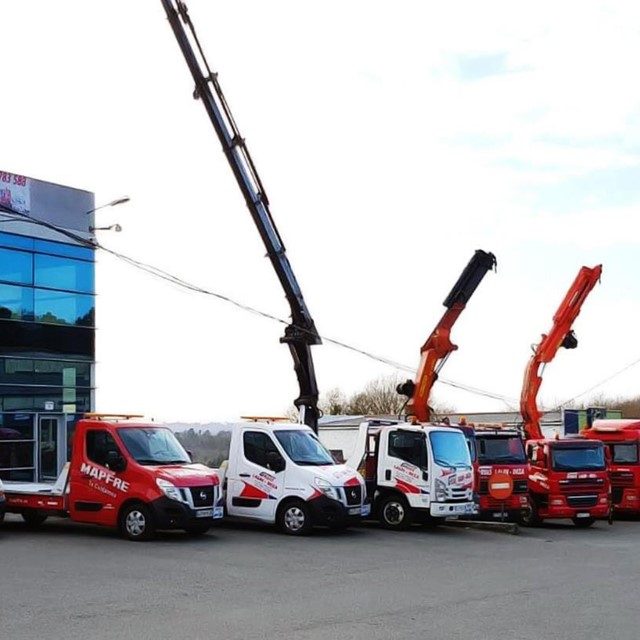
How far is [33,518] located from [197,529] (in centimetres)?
383

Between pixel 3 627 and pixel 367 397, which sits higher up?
pixel 367 397

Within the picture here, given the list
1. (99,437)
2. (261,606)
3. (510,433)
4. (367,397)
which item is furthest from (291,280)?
(367,397)

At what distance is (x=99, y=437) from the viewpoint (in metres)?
18.4

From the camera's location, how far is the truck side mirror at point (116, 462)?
17.9 metres

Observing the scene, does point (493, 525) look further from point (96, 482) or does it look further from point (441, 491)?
point (96, 482)

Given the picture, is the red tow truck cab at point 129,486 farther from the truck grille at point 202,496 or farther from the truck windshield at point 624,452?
the truck windshield at point 624,452

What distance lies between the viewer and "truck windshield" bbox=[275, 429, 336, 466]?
19859 millimetres

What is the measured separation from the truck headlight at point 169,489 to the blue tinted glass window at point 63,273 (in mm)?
13736

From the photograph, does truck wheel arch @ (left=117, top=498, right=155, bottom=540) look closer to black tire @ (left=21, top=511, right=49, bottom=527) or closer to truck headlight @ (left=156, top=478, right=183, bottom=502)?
truck headlight @ (left=156, top=478, right=183, bottom=502)

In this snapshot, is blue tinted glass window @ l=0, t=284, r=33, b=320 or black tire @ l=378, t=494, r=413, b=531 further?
blue tinted glass window @ l=0, t=284, r=33, b=320

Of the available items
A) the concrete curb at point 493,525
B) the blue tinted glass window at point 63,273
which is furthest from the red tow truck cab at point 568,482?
the blue tinted glass window at point 63,273

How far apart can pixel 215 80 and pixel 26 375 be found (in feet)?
33.4

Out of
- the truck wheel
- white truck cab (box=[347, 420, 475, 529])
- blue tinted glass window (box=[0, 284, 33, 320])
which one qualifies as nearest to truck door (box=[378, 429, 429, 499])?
white truck cab (box=[347, 420, 475, 529])

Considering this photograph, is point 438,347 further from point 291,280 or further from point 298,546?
point 298,546
